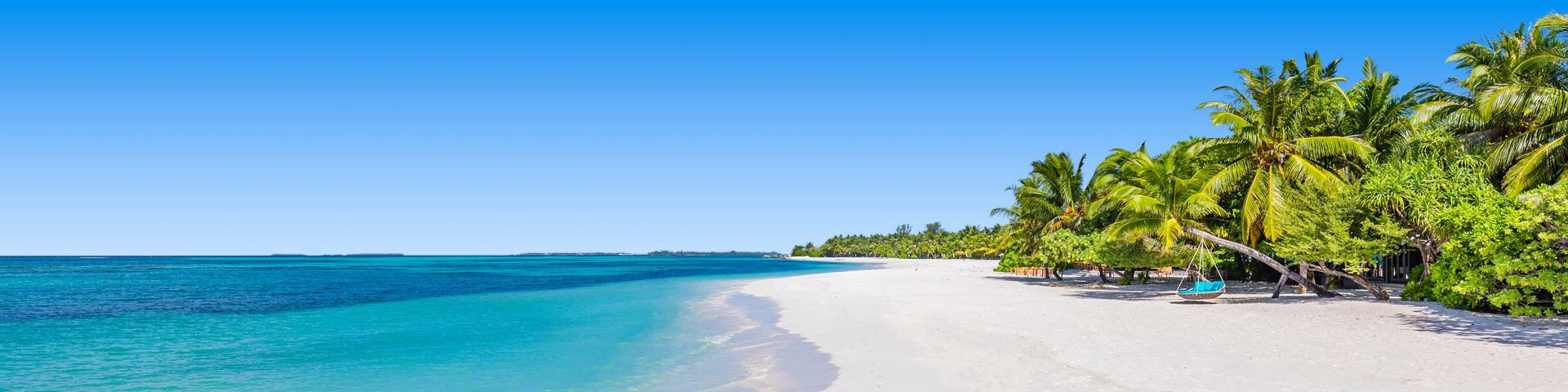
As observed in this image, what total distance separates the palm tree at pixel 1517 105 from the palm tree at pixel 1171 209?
5366 millimetres

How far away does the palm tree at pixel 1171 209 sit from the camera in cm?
2167

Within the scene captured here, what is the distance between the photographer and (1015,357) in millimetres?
12000

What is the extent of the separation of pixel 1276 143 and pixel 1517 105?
553 centimetres

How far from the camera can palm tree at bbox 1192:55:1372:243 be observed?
2134 cm

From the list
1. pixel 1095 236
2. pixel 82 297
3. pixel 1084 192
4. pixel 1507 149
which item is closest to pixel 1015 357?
pixel 1507 149

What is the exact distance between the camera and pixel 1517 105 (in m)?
17.4

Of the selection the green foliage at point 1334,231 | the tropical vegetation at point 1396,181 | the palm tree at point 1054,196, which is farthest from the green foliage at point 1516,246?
the palm tree at point 1054,196

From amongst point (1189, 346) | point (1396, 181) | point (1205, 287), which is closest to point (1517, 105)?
point (1396, 181)

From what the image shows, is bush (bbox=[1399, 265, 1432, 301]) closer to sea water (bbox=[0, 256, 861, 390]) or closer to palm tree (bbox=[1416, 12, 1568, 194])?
palm tree (bbox=[1416, 12, 1568, 194])

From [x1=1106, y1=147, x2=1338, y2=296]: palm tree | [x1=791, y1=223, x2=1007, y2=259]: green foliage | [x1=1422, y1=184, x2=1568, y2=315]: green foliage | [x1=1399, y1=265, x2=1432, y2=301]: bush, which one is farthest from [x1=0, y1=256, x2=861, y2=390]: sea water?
[x1=791, y1=223, x2=1007, y2=259]: green foliage

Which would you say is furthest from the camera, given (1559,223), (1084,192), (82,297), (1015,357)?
(82,297)

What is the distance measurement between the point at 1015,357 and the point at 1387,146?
691 inches

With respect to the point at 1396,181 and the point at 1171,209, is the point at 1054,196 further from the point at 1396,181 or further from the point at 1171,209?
the point at 1396,181

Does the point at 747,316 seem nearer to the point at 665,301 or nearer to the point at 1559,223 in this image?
the point at 665,301
